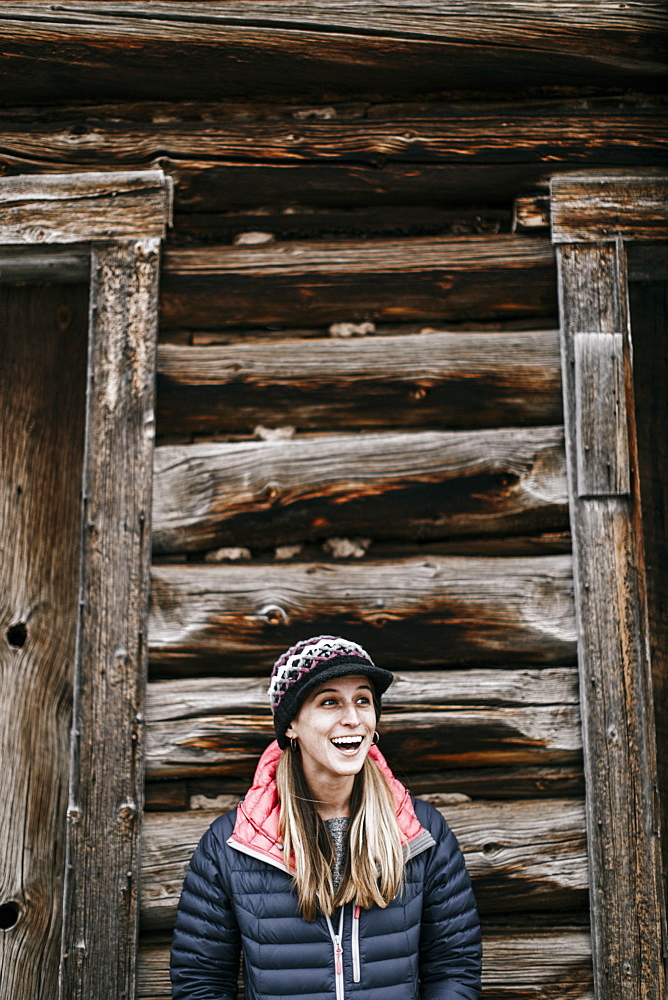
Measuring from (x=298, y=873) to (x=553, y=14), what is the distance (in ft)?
9.26

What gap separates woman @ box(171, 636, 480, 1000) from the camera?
177 centimetres

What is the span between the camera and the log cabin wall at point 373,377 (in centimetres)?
234

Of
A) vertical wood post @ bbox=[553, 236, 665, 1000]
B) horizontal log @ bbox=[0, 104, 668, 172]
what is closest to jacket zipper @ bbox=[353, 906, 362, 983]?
vertical wood post @ bbox=[553, 236, 665, 1000]

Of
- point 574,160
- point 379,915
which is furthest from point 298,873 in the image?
point 574,160

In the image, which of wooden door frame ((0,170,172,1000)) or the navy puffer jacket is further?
wooden door frame ((0,170,172,1000))

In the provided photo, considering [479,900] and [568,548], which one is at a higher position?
[568,548]

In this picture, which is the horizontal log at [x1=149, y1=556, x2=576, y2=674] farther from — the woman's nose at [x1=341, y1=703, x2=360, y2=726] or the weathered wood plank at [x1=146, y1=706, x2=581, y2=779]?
the woman's nose at [x1=341, y1=703, x2=360, y2=726]

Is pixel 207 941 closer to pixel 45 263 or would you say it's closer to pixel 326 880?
pixel 326 880

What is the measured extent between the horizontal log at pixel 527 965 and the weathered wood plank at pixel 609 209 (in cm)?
221

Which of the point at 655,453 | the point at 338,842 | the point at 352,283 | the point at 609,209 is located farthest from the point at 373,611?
the point at 609,209

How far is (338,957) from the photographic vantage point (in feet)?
5.79

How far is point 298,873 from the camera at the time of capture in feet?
5.88

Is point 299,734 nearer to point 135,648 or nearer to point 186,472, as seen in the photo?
point 135,648

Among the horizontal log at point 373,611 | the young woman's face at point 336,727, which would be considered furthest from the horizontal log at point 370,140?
the young woman's face at point 336,727
